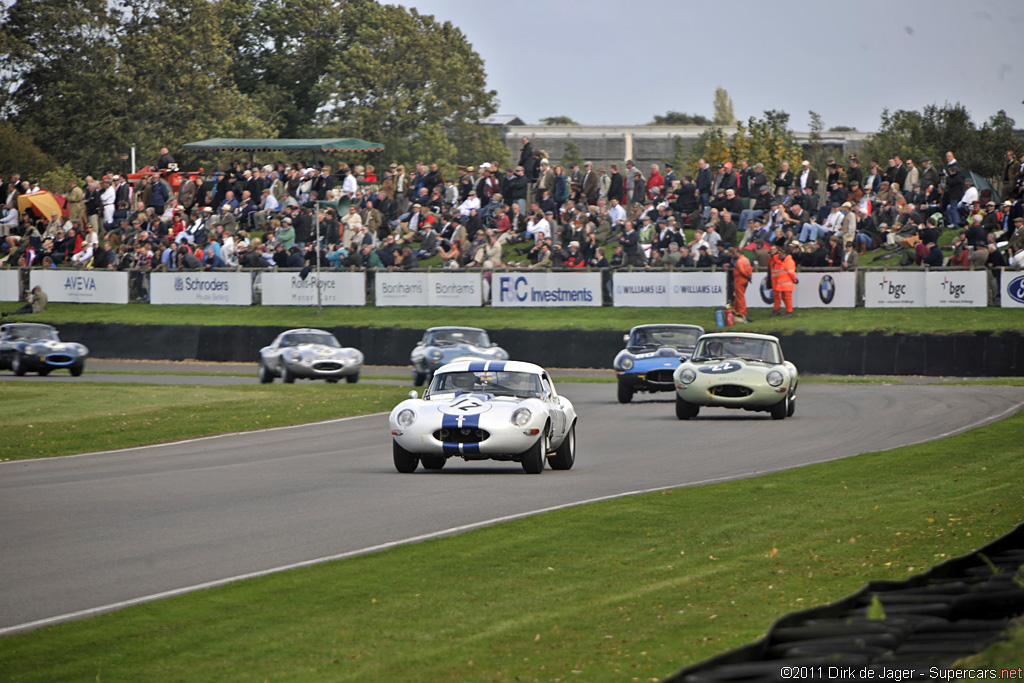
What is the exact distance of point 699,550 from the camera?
9305 mm

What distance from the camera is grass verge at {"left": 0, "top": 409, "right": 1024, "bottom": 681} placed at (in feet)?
21.3

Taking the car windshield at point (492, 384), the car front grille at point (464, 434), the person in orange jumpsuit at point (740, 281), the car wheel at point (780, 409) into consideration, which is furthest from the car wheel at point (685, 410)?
the person in orange jumpsuit at point (740, 281)

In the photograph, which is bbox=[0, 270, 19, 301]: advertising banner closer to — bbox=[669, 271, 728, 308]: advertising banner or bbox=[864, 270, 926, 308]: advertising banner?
bbox=[669, 271, 728, 308]: advertising banner

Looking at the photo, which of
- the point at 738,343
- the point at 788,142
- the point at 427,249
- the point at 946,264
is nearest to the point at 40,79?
the point at 427,249

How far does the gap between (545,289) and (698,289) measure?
14.4 ft

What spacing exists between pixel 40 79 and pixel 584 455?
2567 inches

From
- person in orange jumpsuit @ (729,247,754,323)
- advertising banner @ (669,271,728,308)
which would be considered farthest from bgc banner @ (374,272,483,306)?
person in orange jumpsuit @ (729,247,754,323)

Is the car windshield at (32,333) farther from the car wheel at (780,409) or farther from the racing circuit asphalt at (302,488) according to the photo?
the car wheel at (780,409)

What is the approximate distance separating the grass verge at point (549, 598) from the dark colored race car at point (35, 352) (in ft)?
79.2

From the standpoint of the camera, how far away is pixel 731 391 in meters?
20.1

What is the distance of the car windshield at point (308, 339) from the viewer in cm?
2998

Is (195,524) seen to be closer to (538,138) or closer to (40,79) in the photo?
(40,79)

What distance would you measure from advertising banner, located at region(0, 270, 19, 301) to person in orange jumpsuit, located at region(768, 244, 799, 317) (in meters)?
24.2

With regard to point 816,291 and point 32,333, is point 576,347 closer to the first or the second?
point 816,291
